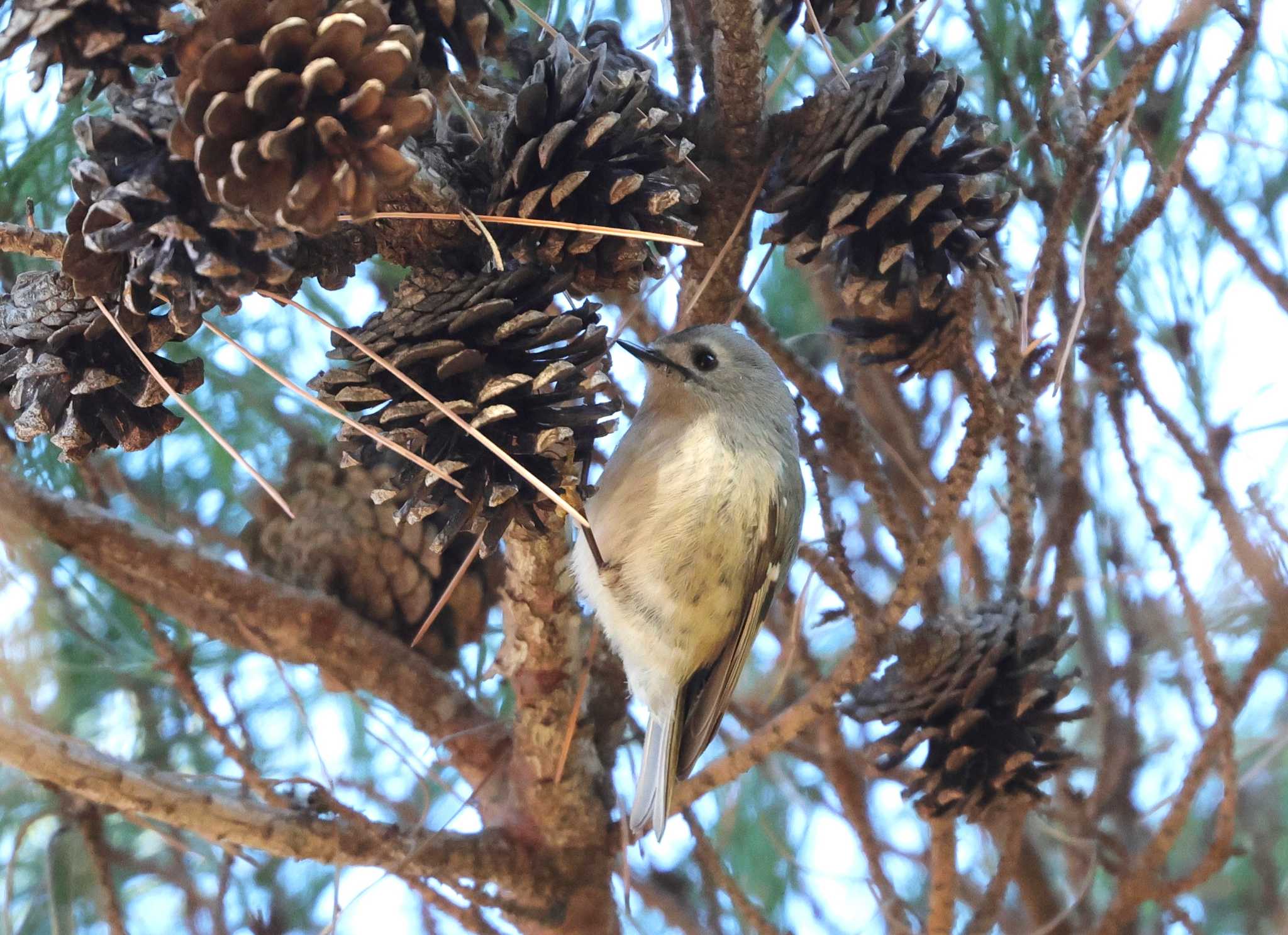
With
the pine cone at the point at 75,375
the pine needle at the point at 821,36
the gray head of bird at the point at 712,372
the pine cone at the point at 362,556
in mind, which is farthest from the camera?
the pine cone at the point at 362,556

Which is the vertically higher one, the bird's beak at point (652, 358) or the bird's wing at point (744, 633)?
the bird's beak at point (652, 358)

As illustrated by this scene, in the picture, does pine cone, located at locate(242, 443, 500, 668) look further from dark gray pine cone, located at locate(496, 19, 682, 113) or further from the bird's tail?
dark gray pine cone, located at locate(496, 19, 682, 113)

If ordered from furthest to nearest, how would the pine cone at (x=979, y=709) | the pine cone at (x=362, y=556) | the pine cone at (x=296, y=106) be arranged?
the pine cone at (x=362, y=556) < the pine cone at (x=979, y=709) < the pine cone at (x=296, y=106)

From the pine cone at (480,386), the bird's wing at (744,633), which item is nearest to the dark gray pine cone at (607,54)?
the pine cone at (480,386)

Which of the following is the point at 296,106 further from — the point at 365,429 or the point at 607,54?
the point at 607,54

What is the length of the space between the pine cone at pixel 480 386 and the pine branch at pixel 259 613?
48 centimetres

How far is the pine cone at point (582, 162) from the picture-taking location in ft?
2.44

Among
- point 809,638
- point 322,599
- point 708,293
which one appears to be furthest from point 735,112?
point 809,638

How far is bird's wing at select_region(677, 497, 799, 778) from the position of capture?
4.09 ft

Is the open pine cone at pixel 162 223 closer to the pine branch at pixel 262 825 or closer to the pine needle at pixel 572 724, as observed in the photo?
the pine branch at pixel 262 825

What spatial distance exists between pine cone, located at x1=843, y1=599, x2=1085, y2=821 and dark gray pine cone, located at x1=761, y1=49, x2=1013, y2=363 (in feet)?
1.17

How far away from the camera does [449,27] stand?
0.56m

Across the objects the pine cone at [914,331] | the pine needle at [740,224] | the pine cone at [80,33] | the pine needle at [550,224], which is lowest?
the pine cone at [80,33]

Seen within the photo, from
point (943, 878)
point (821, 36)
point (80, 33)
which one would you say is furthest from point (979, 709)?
point (80, 33)
